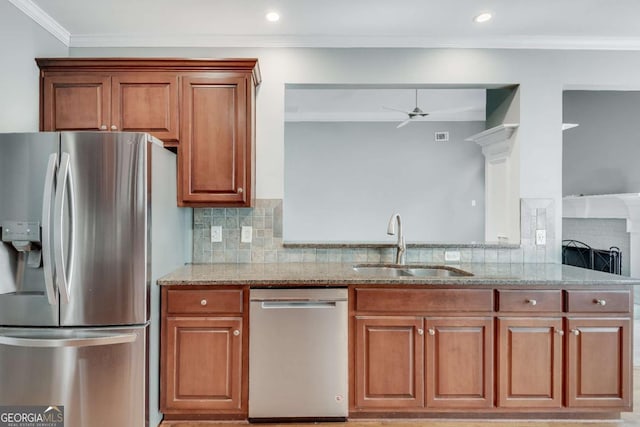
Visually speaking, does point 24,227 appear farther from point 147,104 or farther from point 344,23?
point 344,23

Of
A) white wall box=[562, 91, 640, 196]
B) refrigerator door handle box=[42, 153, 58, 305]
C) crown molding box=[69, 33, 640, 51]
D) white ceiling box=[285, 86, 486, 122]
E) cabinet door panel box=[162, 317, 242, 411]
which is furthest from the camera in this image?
white ceiling box=[285, 86, 486, 122]

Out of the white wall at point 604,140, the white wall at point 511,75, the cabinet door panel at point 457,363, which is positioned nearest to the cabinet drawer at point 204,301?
the white wall at point 511,75

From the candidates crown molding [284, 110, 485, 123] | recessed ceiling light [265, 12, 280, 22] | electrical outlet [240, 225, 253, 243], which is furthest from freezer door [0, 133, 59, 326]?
crown molding [284, 110, 485, 123]

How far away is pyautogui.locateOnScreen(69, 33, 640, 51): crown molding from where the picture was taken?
2.71 m

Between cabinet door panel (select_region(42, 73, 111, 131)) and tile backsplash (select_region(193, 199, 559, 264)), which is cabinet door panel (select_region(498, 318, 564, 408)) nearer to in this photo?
tile backsplash (select_region(193, 199, 559, 264))

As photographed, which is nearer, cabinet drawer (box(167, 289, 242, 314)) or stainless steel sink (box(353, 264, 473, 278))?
cabinet drawer (box(167, 289, 242, 314))

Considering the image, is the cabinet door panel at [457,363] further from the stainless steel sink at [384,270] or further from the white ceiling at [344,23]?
the white ceiling at [344,23]

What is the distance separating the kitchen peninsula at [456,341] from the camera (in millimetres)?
2104

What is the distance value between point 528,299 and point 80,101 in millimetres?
3109

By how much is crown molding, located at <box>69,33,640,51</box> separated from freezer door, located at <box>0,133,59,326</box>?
4.13ft

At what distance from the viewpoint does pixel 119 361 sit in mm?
1864

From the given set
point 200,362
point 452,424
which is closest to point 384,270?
point 452,424

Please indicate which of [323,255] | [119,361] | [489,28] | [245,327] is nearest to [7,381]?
[119,361]

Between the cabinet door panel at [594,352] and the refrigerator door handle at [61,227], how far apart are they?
2775 millimetres
